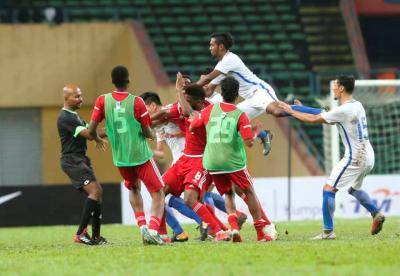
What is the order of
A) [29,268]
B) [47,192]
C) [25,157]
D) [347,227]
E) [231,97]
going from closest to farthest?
[29,268] < [231,97] < [347,227] < [47,192] < [25,157]

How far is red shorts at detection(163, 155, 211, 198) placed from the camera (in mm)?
15664

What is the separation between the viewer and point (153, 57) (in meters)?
32.5

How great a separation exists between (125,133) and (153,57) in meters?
17.6

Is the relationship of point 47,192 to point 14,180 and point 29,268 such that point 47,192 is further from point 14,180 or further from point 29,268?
point 29,268

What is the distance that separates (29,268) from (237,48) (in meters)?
23.3

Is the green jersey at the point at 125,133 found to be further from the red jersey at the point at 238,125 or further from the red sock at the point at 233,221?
the red sock at the point at 233,221

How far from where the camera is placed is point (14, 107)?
33.8m

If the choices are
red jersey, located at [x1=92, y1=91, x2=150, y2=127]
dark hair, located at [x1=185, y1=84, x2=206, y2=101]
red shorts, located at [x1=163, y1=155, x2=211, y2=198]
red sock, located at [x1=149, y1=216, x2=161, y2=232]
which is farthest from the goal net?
red jersey, located at [x1=92, y1=91, x2=150, y2=127]

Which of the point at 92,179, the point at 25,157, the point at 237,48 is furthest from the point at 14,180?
the point at 92,179

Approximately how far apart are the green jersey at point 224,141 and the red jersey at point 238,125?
5 cm

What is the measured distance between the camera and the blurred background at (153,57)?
1260 inches

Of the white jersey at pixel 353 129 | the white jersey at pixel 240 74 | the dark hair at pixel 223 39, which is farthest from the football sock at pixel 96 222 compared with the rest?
the white jersey at pixel 353 129

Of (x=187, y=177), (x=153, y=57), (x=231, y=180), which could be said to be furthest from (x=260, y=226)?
(x=153, y=57)

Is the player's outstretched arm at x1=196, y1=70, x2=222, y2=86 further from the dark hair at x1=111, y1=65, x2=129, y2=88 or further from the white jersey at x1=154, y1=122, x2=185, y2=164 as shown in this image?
the dark hair at x1=111, y1=65, x2=129, y2=88
